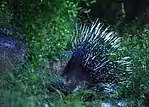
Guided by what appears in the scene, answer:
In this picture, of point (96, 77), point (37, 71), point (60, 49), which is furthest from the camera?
point (60, 49)

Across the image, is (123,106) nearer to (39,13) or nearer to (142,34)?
(39,13)

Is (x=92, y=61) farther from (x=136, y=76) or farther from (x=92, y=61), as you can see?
(x=136, y=76)

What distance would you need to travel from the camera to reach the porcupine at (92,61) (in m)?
7.55

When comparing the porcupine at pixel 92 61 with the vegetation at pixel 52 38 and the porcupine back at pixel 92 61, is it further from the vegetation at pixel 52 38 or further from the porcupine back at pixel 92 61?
Result: the vegetation at pixel 52 38

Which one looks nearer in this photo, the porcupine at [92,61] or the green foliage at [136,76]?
the porcupine at [92,61]

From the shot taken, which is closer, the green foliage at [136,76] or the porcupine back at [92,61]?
the porcupine back at [92,61]

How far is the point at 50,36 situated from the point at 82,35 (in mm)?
471

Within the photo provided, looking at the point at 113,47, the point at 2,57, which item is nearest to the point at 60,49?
the point at 113,47

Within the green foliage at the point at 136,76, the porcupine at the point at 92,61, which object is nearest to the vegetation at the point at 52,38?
the green foliage at the point at 136,76

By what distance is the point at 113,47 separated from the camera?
794 centimetres

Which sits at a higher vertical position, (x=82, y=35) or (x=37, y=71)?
(x=82, y=35)

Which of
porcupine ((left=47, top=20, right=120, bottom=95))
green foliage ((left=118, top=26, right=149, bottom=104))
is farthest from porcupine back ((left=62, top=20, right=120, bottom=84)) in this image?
green foliage ((left=118, top=26, right=149, bottom=104))

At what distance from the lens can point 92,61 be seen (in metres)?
7.65

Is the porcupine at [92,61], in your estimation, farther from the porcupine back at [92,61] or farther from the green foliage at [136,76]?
the green foliage at [136,76]
